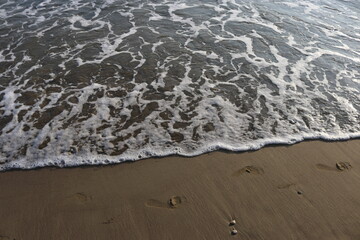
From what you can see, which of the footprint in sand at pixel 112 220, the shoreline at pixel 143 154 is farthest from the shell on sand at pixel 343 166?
the footprint in sand at pixel 112 220

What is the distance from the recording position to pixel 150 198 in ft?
13.9

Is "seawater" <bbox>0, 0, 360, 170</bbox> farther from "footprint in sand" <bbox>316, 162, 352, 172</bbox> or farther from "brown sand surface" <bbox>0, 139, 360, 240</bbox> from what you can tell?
"footprint in sand" <bbox>316, 162, 352, 172</bbox>

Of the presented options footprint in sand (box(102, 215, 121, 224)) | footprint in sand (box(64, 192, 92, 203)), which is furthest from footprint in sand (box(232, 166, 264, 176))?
footprint in sand (box(64, 192, 92, 203))

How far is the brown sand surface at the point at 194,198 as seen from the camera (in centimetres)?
383

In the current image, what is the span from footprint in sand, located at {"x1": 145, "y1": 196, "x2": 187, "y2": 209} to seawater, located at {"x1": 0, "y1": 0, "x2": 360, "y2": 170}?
989 millimetres

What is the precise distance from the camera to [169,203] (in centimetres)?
416

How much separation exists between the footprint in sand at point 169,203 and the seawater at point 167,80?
989mm

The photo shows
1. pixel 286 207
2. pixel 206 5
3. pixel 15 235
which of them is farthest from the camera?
pixel 206 5

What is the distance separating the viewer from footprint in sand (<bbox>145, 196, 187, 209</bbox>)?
13.5 feet

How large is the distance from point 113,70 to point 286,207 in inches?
201

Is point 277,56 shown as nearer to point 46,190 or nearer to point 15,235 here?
point 46,190

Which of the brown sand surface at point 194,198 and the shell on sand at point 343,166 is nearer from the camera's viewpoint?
the brown sand surface at point 194,198

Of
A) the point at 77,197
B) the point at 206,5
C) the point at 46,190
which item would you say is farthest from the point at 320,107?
the point at 206,5

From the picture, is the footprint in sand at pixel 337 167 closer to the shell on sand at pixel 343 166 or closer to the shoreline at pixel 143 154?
the shell on sand at pixel 343 166
